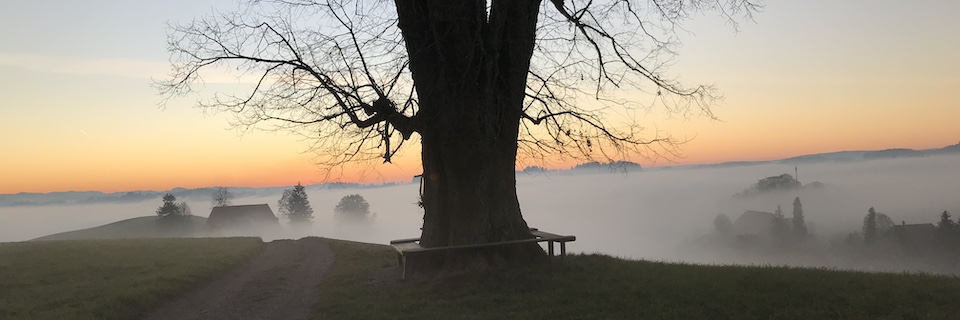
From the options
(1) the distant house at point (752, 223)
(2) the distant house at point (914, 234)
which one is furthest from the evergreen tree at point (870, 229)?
(1) the distant house at point (752, 223)

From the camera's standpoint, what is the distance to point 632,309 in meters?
8.16

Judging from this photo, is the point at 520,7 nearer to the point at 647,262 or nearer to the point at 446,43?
the point at 446,43

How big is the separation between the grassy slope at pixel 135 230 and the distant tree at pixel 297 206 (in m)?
10.5

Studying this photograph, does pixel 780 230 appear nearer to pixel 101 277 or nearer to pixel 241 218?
pixel 241 218

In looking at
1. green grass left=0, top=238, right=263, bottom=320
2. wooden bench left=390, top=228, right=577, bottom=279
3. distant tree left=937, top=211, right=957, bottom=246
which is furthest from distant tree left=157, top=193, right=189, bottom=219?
distant tree left=937, top=211, right=957, bottom=246

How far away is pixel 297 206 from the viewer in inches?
3081

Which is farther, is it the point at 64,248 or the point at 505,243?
the point at 64,248

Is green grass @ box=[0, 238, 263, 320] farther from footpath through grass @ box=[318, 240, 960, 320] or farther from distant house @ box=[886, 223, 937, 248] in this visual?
distant house @ box=[886, 223, 937, 248]

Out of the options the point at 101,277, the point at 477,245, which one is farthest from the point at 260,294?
the point at 101,277

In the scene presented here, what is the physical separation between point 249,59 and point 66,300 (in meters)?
6.54

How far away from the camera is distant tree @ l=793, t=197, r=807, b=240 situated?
100481 mm

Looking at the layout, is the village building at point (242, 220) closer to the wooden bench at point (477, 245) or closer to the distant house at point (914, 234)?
the wooden bench at point (477, 245)

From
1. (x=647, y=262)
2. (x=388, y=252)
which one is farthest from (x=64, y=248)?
(x=647, y=262)

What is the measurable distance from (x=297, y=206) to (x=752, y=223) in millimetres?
95078
